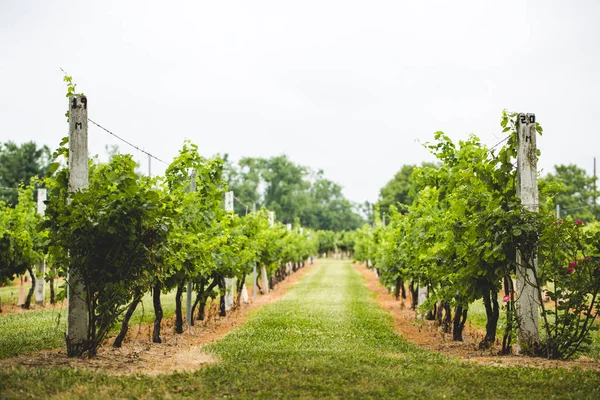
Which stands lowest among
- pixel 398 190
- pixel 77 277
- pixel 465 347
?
pixel 465 347

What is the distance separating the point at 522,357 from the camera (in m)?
10.5

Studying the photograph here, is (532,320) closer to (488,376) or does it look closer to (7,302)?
(488,376)

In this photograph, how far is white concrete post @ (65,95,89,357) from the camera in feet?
31.8

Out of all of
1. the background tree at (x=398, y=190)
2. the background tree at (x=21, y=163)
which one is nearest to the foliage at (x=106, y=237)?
the background tree at (x=21, y=163)

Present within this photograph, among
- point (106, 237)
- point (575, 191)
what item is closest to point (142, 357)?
point (106, 237)

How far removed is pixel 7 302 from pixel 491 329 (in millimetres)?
18638

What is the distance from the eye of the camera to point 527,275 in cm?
1063

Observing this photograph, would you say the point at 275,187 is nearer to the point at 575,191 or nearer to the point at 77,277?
the point at 575,191

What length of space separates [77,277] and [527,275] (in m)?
7.26

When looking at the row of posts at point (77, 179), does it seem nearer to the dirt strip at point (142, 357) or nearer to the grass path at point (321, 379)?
the dirt strip at point (142, 357)

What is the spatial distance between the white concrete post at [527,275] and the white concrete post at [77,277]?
23.3ft

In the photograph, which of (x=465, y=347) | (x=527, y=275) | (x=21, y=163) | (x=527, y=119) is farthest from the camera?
(x=21, y=163)

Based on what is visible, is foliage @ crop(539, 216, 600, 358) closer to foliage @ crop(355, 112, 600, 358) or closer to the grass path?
foliage @ crop(355, 112, 600, 358)

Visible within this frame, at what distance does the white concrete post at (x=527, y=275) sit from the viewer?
1069 centimetres
